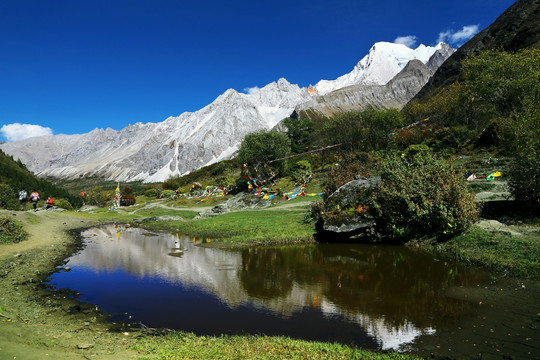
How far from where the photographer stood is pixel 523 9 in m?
162

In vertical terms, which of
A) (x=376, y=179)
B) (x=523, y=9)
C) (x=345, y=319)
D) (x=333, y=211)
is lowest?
(x=345, y=319)

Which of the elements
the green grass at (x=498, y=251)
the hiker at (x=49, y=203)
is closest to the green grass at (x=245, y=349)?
the green grass at (x=498, y=251)

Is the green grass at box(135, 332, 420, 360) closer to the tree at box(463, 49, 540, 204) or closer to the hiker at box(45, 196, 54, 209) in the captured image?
the tree at box(463, 49, 540, 204)

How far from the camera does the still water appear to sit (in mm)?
9102

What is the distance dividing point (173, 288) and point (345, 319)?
712 centimetres

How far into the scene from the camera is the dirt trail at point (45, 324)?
6715 millimetres

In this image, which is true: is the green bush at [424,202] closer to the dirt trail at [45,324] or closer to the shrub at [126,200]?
the dirt trail at [45,324]

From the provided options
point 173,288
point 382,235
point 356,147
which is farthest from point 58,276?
point 356,147

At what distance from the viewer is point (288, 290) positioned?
12.3 metres

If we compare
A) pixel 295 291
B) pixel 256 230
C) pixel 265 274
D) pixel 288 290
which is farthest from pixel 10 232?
pixel 295 291

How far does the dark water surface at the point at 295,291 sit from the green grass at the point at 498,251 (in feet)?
2.93

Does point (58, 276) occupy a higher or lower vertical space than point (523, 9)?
lower

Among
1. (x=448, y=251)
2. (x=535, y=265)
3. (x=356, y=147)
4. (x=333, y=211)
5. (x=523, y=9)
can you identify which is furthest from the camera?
(x=523, y=9)

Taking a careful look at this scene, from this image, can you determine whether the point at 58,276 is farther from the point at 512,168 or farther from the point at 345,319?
the point at 512,168
